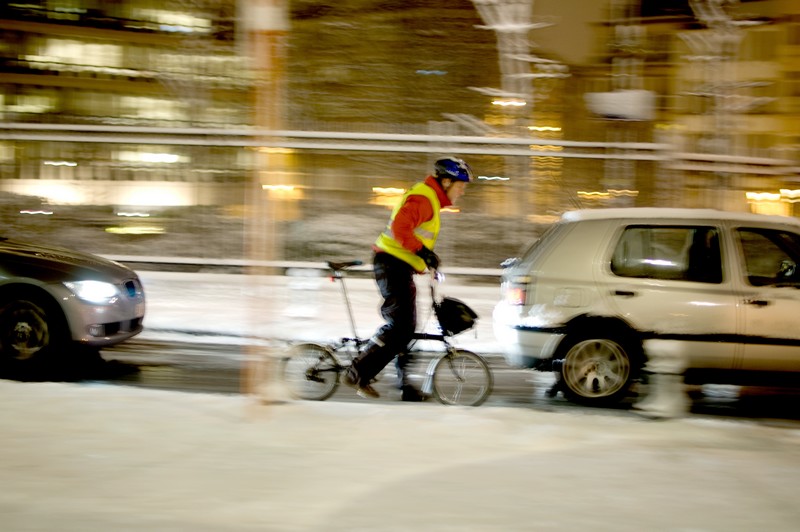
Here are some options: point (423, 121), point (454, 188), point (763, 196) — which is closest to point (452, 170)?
point (454, 188)

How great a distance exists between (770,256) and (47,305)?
6.21 metres

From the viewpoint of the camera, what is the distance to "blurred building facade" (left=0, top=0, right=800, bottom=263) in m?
Result: 12.4

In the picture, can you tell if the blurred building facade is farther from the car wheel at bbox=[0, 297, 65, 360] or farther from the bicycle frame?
the car wheel at bbox=[0, 297, 65, 360]

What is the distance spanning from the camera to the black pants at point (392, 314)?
6.21 metres

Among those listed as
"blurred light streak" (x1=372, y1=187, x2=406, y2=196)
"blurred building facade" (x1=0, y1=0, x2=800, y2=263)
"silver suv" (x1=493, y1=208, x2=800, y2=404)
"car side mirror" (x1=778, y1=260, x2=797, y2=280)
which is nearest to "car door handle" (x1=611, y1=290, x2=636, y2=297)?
"silver suv" (x1=493, y1=208, x2=800, y2=404)

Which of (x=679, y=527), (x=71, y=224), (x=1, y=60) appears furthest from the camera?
(x=1, y=60)

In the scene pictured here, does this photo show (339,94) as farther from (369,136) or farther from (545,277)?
(545,277)

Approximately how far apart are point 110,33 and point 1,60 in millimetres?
7273

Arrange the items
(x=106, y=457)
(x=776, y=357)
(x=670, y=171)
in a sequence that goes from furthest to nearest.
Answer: (x=670, y=171) < (x=776, y=357) < (x=106, y=457)

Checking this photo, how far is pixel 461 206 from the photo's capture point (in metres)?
12.5

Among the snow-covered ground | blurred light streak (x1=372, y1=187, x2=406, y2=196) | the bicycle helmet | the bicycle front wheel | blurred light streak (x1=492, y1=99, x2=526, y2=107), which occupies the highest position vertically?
blurred light streak (x1=492, y1=99, x2=526, y2=107)

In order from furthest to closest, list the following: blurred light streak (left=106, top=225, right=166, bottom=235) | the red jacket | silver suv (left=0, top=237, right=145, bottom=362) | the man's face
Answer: blurred light streak (left=106, top=225, right=166, bottom=235), silver suv (left=0, top=237, right=145, bottom=362), the man's face, the red jacket

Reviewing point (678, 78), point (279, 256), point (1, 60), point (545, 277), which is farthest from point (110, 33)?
point (545, 277)

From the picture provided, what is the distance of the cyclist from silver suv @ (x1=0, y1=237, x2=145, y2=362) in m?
2.72
